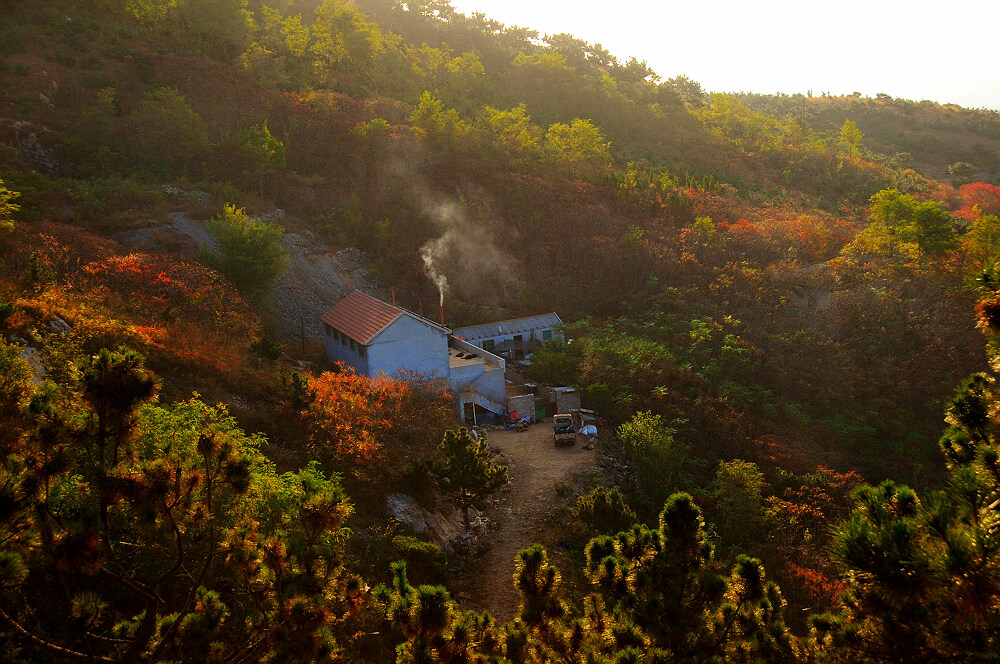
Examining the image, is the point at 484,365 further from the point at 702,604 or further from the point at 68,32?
the point at 68,32

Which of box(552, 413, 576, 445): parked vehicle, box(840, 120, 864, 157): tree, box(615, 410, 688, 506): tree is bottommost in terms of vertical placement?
box(552, 413, 576, 445): parked vehicle

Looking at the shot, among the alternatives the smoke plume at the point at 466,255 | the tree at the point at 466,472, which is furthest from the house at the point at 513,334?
the tree at the point at 466,472

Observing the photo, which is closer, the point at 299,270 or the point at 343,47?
the point at 299,270

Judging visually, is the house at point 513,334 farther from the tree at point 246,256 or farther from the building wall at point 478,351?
the tree at point 246,256

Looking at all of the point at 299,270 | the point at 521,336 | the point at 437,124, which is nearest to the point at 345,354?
the point at 299,270

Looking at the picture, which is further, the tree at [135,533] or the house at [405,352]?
the house at [405,352]

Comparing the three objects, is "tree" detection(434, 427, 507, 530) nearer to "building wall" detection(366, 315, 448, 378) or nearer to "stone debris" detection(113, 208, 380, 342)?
"building wall" detection(366, 315, 448, 378)

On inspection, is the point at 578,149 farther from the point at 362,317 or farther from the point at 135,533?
the point at 135,533

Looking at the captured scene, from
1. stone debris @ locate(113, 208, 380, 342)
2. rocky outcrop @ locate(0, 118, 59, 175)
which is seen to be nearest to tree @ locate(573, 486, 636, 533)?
stone debris @ locate(113, 208, 380, 342)
